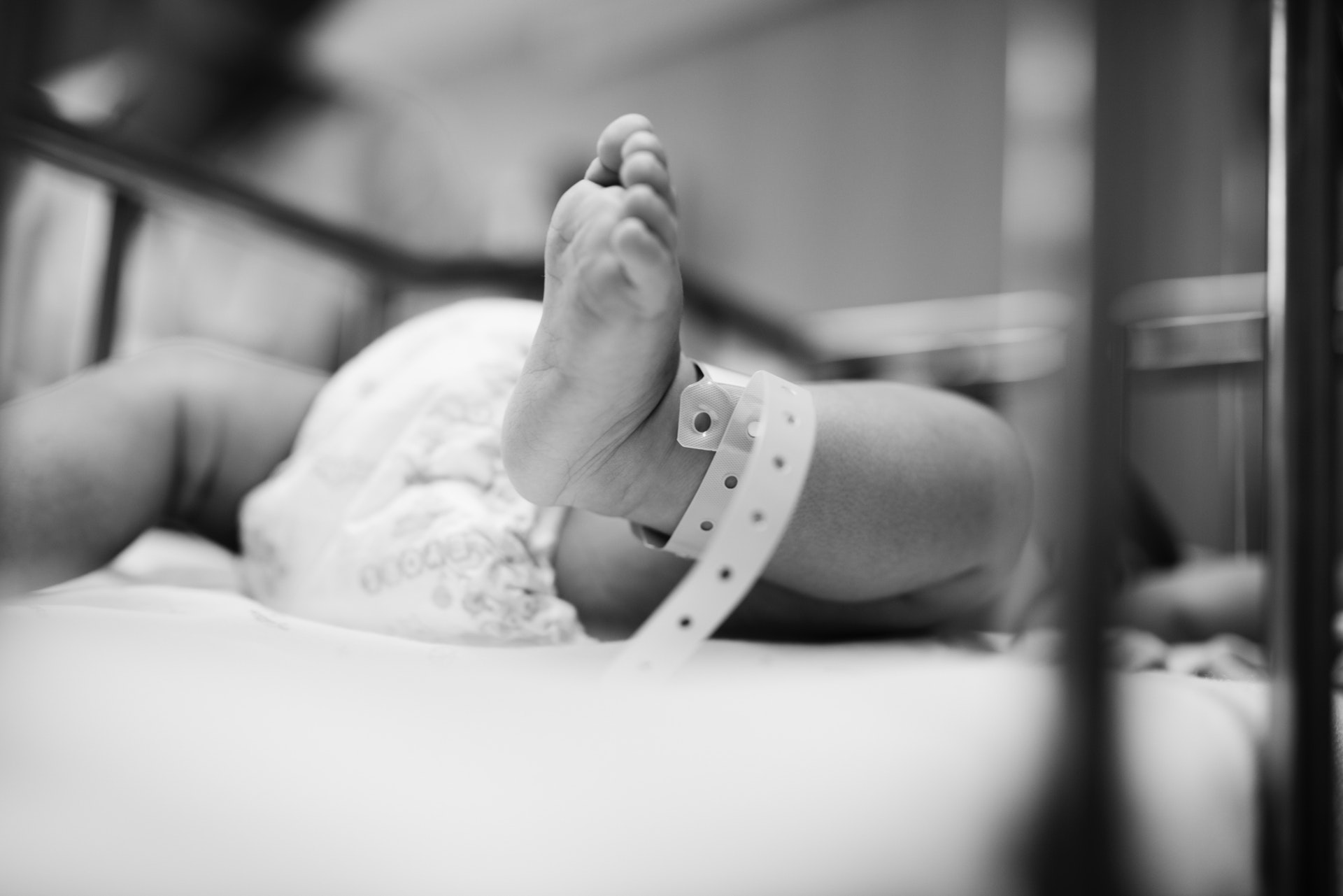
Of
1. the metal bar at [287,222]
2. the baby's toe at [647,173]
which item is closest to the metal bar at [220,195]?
the metal bar at [287,222]

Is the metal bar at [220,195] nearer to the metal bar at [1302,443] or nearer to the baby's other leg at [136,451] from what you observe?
the baby's other leg at [136,451]

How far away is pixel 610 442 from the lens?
42cm

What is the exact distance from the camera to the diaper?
1.63ft

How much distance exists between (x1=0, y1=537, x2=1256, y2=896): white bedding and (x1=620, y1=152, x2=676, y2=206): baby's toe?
0.19 metres

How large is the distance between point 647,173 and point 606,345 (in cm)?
7

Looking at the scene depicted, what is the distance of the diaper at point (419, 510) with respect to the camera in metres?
0.50

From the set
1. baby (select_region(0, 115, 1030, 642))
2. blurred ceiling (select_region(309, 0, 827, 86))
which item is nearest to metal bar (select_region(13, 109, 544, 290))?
baby (select_region(0, 115, 1030, 642))

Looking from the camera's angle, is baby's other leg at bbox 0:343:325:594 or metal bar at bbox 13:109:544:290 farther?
metal bar at bbox 13:109:544:290

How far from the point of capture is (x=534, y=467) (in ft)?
1.41

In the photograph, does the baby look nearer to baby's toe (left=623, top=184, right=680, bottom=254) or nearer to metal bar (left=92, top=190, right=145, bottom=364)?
baby's toe (left=623, top=184, right=680, bottom=254)

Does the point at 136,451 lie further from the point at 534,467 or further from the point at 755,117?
the point at 755,117

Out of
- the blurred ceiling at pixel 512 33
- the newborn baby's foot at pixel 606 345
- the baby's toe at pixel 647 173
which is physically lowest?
the newborn baby's foot at pixel 606 345

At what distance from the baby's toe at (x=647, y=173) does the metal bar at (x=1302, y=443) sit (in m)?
0.22

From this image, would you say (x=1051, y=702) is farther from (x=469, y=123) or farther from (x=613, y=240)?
(x=469, y=123)
